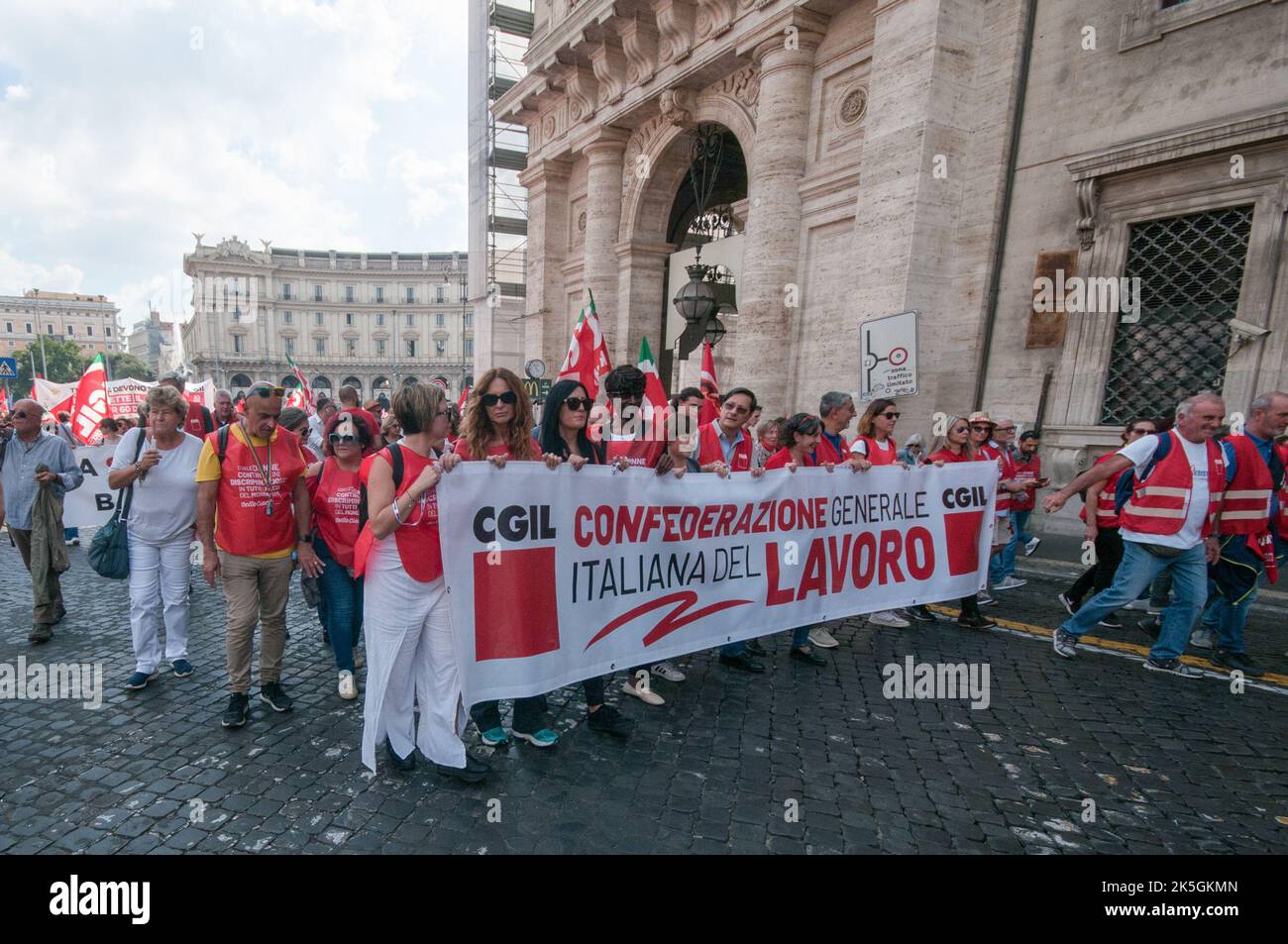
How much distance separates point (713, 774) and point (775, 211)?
10.8 m

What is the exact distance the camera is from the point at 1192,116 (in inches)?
298

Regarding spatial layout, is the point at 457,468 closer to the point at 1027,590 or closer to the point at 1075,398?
the point at 1027,590

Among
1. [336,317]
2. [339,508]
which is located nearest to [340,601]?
[339,508]

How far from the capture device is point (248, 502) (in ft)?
11.5

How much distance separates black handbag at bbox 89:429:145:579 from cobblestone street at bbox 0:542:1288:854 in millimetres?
748

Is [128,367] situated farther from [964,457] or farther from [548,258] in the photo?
[964,457]

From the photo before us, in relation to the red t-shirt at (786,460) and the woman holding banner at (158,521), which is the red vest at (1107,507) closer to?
the red t-shirt at (786,460)

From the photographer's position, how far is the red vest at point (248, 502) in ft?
11.5

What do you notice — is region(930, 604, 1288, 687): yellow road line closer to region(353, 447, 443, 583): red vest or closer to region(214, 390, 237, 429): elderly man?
region(353, 447, 443, 583): red vest

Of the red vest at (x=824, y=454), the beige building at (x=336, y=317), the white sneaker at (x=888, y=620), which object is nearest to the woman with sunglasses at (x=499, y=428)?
the red vest at (x=824, y=454)

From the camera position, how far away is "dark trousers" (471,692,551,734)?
11.1 ft

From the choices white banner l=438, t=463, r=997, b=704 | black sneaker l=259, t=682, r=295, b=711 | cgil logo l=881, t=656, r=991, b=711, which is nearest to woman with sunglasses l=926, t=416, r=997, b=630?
white banner l=438, t=463, r=997, b=704
